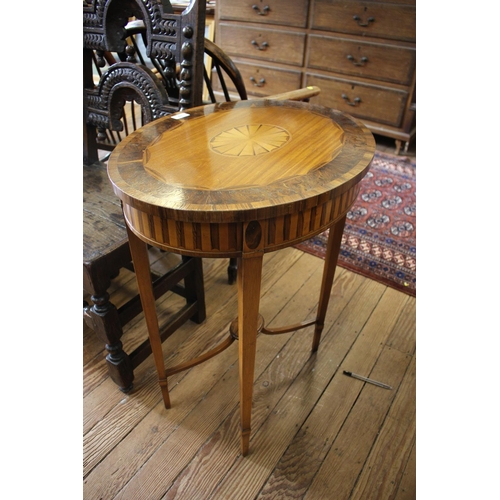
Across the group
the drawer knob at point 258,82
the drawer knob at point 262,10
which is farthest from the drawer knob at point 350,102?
the drawer knob at point 262,10

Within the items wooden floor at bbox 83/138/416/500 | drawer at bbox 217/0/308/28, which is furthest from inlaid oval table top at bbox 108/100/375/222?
drawer at bbox 217/0/308/28

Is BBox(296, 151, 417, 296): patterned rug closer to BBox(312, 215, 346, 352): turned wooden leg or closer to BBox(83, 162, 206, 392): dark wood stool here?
BBox(312, 215, 346, 352): turned wooden leg

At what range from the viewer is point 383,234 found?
7.13ft

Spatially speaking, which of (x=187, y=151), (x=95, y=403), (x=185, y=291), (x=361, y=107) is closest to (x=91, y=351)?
(x=95, y=403)

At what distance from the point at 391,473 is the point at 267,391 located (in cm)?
45

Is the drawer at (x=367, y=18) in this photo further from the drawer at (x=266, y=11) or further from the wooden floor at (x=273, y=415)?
the wooden floor at (x=273, y=415)

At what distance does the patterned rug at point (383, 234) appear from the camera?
1922mm

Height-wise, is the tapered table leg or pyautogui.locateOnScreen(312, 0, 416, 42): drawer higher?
pyautogui.locateOnScreen(312, 0, 416, 42): drawer

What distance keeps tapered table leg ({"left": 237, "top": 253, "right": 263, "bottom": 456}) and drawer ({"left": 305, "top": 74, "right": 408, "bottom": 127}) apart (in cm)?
244

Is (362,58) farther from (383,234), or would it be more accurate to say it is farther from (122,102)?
(122,102)

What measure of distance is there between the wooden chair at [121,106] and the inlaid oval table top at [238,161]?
21 cm

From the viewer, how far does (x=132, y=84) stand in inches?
52.9

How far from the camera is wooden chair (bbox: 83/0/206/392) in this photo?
1.17m

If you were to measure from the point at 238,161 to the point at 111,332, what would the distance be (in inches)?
28.1
